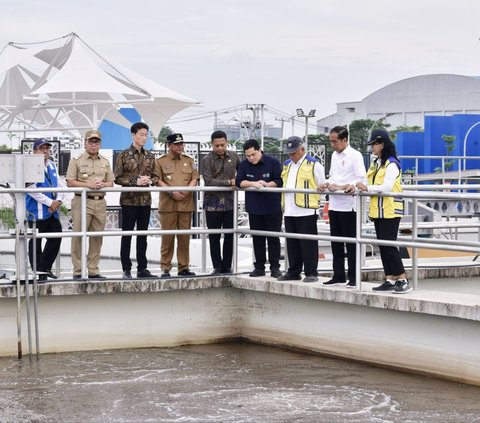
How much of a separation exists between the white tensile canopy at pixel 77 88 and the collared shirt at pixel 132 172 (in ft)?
42.7

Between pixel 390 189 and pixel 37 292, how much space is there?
3.89m

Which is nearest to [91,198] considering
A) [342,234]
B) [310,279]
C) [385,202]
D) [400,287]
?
[310,279]

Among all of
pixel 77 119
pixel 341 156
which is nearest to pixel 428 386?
pixel 341 156

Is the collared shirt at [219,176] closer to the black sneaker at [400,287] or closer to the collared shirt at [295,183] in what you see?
the collared shirt at [295,183]

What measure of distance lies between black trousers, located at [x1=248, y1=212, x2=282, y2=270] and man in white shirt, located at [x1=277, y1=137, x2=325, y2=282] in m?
0.35

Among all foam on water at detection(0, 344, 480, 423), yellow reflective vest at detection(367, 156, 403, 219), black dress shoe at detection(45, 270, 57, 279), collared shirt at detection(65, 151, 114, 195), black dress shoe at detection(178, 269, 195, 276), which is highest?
collared shirt at detection(65, 151, 114, 195)

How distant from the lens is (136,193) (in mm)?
12703

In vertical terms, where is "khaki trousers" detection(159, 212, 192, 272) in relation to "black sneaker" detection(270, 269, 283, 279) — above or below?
above

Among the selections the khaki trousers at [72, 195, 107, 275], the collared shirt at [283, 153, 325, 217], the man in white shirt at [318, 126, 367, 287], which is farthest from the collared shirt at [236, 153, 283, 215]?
the khaki trousers at [72, 195, 107, 275]

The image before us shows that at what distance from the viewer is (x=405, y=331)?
11.3 meters

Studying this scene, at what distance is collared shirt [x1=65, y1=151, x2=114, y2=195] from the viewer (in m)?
12.6

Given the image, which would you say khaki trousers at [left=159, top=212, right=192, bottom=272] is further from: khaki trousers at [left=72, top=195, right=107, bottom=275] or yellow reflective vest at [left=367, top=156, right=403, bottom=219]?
yellow reflective vest at [left=367, top=156, right=403, bottom=219]

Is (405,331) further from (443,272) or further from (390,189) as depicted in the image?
(443,272)

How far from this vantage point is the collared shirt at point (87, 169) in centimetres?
1256
